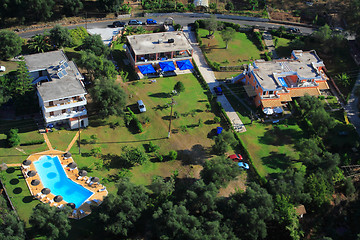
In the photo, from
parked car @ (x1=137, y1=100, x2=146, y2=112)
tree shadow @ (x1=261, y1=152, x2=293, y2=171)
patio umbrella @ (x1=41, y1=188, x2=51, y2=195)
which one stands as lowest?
tree shadow @ (x1=261, y1=152, x2=293, y2=171)

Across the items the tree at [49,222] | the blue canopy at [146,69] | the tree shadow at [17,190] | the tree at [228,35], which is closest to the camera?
the tree at [49,222]

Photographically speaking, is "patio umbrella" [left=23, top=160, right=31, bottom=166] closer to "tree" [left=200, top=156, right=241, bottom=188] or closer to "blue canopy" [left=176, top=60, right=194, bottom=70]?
"tree" [left=200, top=156, right=241, bottom=188]

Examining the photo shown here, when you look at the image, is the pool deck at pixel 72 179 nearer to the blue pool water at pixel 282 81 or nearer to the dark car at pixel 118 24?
the dark car at pixel 118 24

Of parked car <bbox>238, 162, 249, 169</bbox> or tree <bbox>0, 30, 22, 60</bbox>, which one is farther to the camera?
tree <bbox>0, 30, 22, 60</bbox>

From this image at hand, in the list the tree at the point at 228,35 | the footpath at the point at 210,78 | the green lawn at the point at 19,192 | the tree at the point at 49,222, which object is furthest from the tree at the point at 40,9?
the tree at the point at 49,222

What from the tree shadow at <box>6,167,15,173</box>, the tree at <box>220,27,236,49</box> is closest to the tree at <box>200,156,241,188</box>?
the tree shadow at <box>6,167,15,173</box>

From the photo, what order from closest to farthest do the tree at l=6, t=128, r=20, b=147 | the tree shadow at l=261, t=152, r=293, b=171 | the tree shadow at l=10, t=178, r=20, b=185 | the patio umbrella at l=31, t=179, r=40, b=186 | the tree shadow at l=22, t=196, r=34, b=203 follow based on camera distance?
the tree shadow at l=22, t=196, r=34, b=203 → the patio umbrella at l=31, t=179, r=40, b=186 → the tree shadow at l=10, t=178, r=20, b=185 → the tree at l=6, t=128, r=20, b=147 → the tree shadow at l=261, t=152, r=293, b=171
